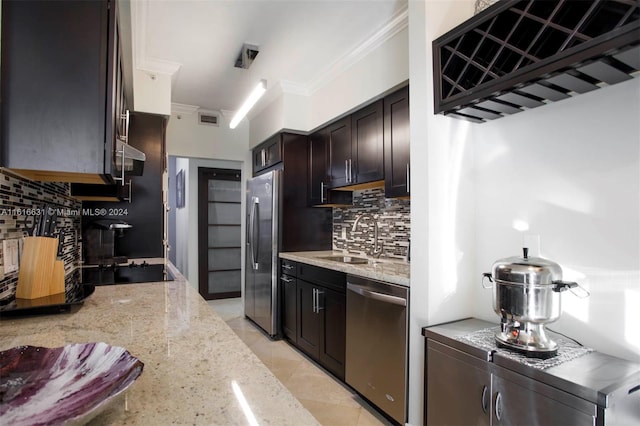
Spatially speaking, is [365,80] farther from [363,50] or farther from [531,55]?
[531,55]

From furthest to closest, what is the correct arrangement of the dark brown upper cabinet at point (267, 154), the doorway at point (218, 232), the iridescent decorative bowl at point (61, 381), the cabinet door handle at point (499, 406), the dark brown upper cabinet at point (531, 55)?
the doorway at point (218, 232) < the dark brown upper cabinet at point (267, 154) < the cabinet door handle at point (499, 406) < the dark brown upper cabinet at point (531, 55) < the iridescent decorative bowl at point (61, 381)

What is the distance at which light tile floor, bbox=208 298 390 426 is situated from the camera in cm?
226

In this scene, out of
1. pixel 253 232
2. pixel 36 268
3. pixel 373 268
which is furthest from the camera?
pixel 253 232

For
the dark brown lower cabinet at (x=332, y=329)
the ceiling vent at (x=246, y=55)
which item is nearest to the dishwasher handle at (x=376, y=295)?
the dark brown lower cabinet at (x=332, y=329)

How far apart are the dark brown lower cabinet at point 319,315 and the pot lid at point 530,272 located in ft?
4.43

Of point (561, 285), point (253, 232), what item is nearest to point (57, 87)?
point (561, 285)

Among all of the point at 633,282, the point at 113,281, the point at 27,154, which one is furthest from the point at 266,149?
the point at 633,282

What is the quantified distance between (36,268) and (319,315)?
2.08 meters

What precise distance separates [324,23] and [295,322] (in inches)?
106

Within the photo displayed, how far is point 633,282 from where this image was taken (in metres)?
1.41

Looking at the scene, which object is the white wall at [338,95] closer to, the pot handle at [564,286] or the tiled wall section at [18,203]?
the pot handle at [564,286]

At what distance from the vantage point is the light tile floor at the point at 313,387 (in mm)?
2260

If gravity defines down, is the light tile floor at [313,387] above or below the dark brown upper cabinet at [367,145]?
below

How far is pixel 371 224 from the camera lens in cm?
340
